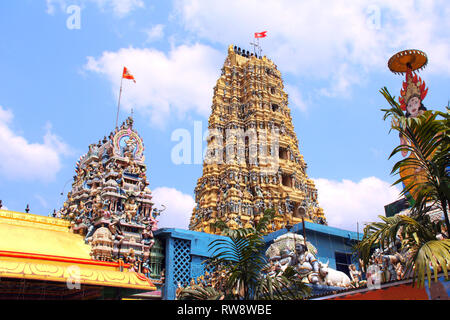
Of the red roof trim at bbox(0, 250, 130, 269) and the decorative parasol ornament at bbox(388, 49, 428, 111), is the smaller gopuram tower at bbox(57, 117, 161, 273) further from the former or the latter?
the decorative parasol ornament at bbox(388, 49, 428, 111)

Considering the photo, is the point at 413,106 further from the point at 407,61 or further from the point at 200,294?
the point at 200,294

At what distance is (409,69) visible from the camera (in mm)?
22719

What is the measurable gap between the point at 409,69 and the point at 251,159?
1951 centimetres

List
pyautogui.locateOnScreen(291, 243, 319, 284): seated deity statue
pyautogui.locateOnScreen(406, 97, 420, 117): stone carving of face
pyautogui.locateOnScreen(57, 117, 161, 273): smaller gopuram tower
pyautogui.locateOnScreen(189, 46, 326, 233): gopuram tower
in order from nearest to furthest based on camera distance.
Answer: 1. pyautogui.locateOnScreen(291, 243, 319, 284): seated deity statue
2. pyautogui.locateOnScreen(406, 97, 420, 117): stone carving of face
3. pyautogui.locateOnScreen(57, 117, 161, 273): smaller gopuram tower
4. pyautogui.locateOnScreen(189, 46, 326, 233): gopuram tower

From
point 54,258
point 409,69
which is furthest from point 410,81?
point 54,258

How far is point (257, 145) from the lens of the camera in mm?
40750

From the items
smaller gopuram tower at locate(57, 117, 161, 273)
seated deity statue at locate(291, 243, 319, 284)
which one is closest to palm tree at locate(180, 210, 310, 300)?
seated deity statue at locate(291, 243, 319, 284)

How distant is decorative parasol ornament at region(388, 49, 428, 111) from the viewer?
71.3 feet

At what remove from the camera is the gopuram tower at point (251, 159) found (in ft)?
121

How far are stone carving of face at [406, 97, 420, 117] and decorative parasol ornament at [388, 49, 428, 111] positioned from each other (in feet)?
0.48

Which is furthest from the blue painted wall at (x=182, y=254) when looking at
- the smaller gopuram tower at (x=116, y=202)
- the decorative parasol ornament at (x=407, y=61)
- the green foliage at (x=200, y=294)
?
the green foliage at (x=200, y=294)

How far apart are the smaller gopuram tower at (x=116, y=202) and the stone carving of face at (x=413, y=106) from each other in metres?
15.7
